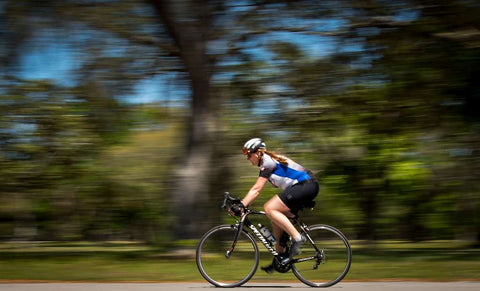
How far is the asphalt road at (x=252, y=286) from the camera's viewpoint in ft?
24.7

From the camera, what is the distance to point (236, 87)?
12.3 meters

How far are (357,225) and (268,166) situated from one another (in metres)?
7.04

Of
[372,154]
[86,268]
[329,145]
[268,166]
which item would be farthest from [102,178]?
[268,166]

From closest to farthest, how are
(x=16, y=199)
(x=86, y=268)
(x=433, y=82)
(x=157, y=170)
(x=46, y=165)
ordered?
1. (x=86, y=268)
2. (x=433, y=82)
3. (x=157, y=170)
4. (x=46, y=165)
5. (x=16, y=199)

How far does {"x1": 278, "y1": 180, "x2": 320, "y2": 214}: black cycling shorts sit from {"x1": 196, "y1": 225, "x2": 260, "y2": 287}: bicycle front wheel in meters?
0.74

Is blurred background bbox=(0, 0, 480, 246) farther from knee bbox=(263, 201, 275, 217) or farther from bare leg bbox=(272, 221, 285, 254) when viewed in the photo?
knee bbox=(263, 201, 275, 217)

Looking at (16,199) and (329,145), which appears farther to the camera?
(16,199)

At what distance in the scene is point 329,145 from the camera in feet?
40.8

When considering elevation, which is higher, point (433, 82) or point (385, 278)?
point (433, 82)

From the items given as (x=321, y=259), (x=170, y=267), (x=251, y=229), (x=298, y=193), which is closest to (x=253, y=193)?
(x=298, y=193)

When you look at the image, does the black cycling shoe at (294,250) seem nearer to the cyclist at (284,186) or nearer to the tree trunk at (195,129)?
the cyclist at (284,186)

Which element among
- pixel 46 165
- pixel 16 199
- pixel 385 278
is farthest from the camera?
pixel 16 199

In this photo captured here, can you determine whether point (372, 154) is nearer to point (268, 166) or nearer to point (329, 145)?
point (329, 145)

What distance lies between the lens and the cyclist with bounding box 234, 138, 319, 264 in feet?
25.1
